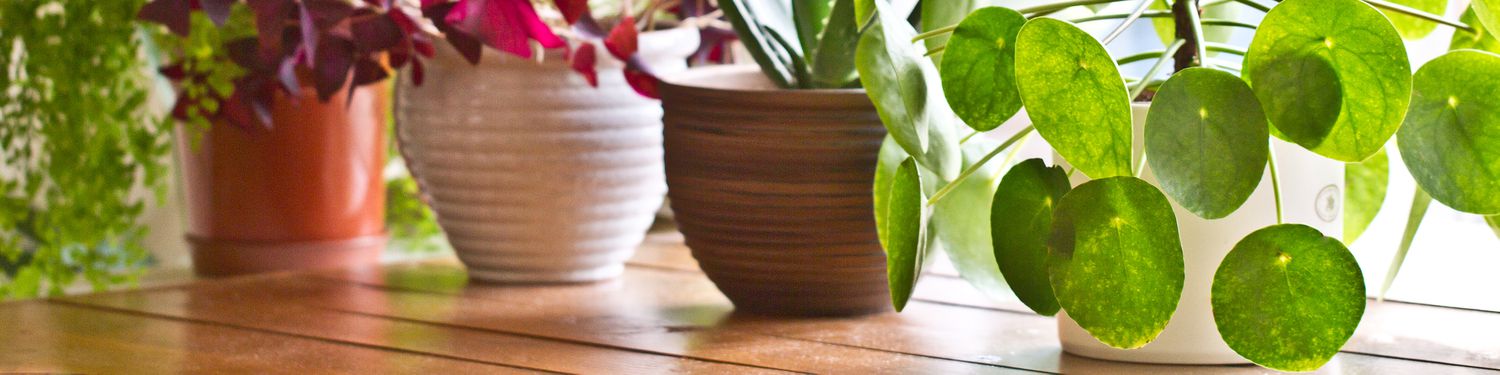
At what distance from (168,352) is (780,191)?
0.41 meters

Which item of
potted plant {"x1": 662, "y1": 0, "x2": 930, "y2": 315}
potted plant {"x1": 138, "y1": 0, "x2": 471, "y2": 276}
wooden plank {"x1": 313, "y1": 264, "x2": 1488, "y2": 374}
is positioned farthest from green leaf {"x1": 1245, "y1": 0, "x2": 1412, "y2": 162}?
potted plant {"x1": 138, "y1": 0, "x2": 471, "y2": 276}

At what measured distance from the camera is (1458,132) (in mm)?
682

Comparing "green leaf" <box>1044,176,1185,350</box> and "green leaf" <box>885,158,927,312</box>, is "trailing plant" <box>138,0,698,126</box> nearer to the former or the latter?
"green leaf" <box>885,158,927,312</box>

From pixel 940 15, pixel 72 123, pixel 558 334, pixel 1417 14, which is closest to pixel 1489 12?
pixel 1417 14

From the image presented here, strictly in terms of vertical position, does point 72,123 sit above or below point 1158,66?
below

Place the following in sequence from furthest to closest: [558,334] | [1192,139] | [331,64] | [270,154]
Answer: [270,154] < [331,64] < [558,334] < [1192,139]

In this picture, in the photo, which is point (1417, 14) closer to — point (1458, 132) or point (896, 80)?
point (1458, 132)

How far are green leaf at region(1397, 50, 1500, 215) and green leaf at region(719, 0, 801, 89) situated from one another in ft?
1.37

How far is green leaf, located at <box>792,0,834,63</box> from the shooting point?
0.96 meters

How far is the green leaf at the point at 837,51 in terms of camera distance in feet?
2.98

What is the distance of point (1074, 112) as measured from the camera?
66cm

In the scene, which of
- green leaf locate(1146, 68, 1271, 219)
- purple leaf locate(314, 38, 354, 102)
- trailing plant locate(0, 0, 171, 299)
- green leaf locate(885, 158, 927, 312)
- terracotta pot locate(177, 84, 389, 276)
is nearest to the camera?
green leaf locate(1146, 68, 1271, 219)

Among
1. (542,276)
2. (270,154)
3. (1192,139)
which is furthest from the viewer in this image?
(270,154)

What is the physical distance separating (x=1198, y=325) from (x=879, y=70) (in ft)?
0.84
